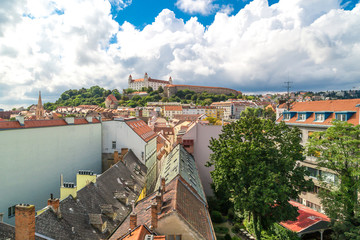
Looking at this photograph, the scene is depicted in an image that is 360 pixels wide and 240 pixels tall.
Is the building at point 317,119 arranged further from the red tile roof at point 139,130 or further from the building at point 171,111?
the building at point 171,111

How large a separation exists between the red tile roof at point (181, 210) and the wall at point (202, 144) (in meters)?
16.0

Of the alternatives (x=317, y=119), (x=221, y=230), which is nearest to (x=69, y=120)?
(x=221, y=230)

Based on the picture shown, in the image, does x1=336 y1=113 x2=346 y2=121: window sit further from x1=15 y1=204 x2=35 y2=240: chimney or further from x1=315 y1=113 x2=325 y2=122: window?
x1=15 y1=204 x2=35 y2=240: chimney

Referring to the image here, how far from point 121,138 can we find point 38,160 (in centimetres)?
1420

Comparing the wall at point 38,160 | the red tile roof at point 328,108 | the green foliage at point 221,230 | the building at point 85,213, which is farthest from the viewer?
the red tile roof at point 328,108

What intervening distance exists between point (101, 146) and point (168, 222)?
26897mm

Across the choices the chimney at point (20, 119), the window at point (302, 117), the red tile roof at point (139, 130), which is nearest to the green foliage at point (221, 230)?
the red tile roof at point (139, 130)

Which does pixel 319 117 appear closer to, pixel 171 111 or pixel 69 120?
pixel 69 120

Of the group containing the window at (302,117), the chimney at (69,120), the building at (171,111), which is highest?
the building at (171,111)

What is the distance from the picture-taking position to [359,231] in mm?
18547


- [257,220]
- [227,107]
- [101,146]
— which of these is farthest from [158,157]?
[227,107]

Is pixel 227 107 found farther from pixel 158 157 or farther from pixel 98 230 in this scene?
pixel 98 230

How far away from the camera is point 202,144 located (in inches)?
1448

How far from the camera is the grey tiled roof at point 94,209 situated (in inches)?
572
